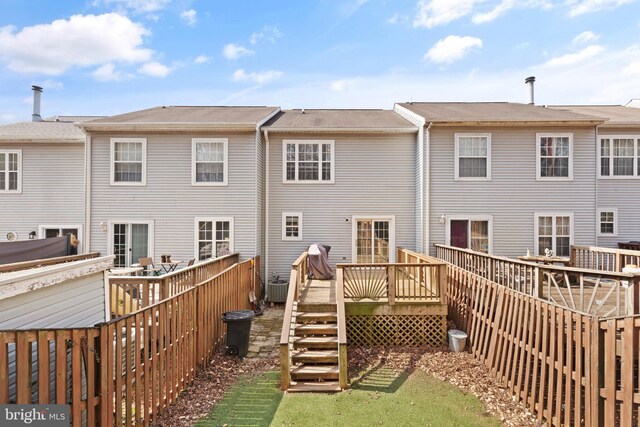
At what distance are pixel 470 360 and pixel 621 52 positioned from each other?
43.8 feet

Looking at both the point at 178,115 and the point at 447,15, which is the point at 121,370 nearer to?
the point at 178,115

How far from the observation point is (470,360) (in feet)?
21.8

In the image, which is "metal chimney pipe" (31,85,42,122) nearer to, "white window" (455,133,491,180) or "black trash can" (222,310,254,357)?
"black trash can" (222,310,254,357)

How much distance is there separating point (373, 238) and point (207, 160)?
6945mm

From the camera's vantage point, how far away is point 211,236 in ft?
39.4

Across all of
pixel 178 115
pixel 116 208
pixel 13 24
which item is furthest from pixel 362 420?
pixel 13 24

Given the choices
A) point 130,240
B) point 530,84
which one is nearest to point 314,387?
point 130,240

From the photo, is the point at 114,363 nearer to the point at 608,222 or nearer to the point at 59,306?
the point at 59,306

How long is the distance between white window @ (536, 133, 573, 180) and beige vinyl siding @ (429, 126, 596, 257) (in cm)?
17

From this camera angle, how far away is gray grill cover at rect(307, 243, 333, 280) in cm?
1062

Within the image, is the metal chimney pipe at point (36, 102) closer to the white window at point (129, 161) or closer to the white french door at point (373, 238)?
the white window at point (129, 161)

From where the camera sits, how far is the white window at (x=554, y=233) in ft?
38.9

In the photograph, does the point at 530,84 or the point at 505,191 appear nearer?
the point at 505,191

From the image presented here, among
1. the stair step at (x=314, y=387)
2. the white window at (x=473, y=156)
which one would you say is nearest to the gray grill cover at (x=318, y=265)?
the stair step at (x=314, y=387)
